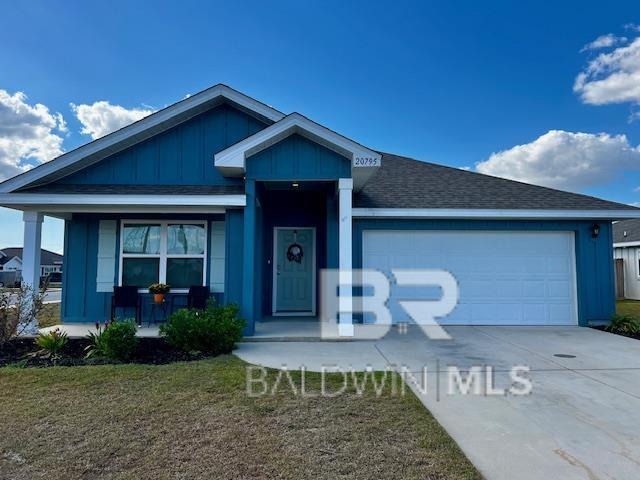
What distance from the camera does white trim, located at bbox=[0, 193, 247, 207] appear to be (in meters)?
7.50

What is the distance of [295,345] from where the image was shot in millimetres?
6867

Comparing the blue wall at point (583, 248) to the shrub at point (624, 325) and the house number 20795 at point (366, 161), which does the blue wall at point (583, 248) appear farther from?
the house number 20795 at point (366, 161)

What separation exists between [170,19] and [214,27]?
43.8 inches

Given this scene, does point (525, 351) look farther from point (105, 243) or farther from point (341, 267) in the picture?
point (105, 243)

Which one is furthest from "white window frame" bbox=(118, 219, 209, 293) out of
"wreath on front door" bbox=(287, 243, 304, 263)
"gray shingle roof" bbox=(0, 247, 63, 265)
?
"gray shingle roof" bbox=(0, 247, 63, 265)

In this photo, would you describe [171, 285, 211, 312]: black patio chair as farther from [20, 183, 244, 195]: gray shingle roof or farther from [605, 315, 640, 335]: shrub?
[605, 315, 640, 335]: shrub

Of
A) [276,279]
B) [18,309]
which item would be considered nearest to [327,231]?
[276,279]

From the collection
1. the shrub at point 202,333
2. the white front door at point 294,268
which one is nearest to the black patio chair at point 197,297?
the white front door at point 294,268

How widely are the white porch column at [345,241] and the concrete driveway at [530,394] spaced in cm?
36

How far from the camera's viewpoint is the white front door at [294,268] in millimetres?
10117

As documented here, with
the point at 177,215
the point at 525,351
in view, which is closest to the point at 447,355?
the point at 525,351

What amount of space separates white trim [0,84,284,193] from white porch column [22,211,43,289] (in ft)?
2.45

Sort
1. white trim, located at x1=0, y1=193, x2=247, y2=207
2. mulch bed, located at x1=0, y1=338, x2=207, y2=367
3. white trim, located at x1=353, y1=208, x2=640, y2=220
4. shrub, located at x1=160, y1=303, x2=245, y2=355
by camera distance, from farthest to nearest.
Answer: white trim, located at x1=353, y1=208, x2=640, y2=220
white trim, located at x1=0, y1=193, x2=247, y2=207
shrub, located at x1=160, y1=303, x2=245, y2=355
mulch bed, located at x1=0, y1=338, x2=207, y2=367

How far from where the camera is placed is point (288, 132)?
733 centimetres
